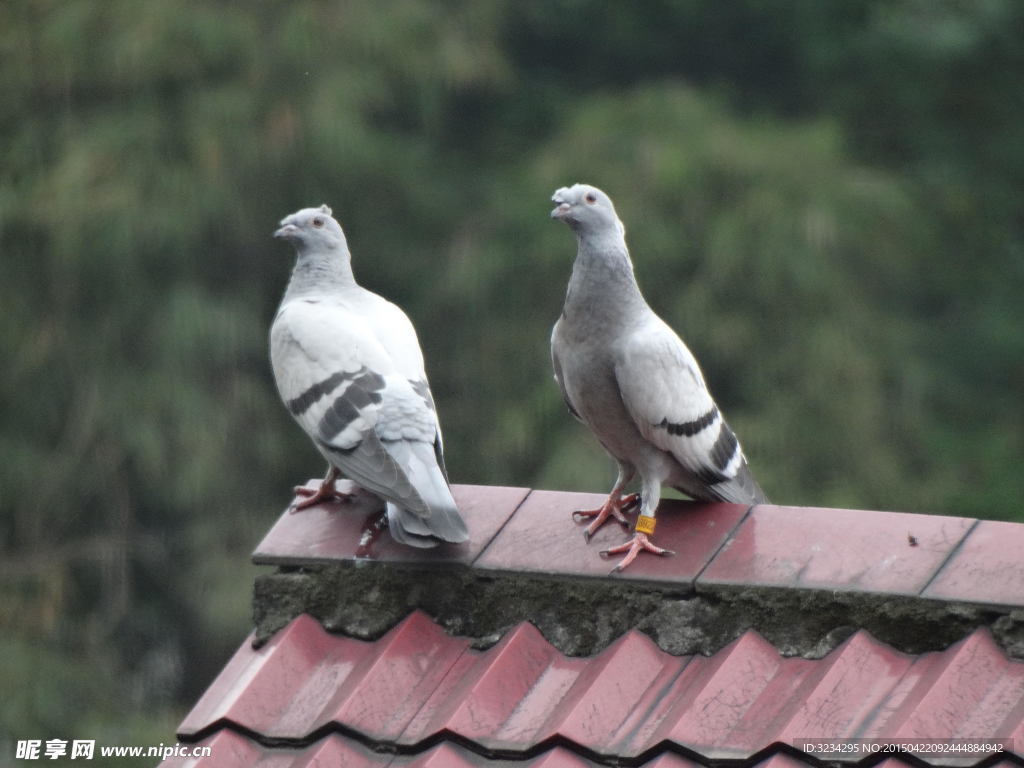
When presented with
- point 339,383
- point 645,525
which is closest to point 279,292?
point 339,383

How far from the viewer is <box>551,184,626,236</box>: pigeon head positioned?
14.3ft

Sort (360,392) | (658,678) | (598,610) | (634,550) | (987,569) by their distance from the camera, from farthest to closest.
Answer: (360,392) → (634,550) → (598,610) → (658,678) → (987,569)

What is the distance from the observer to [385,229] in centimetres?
1658

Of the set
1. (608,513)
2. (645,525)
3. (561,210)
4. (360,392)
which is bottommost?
(360,392)

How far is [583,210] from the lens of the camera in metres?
4.36

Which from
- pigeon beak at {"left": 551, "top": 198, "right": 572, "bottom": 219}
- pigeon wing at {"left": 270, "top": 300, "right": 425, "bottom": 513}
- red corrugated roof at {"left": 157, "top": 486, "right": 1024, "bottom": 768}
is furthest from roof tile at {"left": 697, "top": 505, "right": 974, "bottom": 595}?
pigeon beak at {"left": 551, "top": 198, "right": 572, "bottom": 219}

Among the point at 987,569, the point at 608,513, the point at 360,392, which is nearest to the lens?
the point at 987,569

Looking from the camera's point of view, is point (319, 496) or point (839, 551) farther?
point (319, 496)

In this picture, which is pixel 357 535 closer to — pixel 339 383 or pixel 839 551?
pixel 339 383

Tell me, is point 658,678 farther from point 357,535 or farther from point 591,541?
point 357,535

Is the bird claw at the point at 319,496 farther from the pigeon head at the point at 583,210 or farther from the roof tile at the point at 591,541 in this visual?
the pigeon head at the point at 583,210

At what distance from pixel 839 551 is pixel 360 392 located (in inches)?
64.8

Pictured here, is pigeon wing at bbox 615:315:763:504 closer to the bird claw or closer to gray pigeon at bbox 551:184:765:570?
gray pigeon at bbox 551:184:765:570

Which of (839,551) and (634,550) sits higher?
(839,551)
